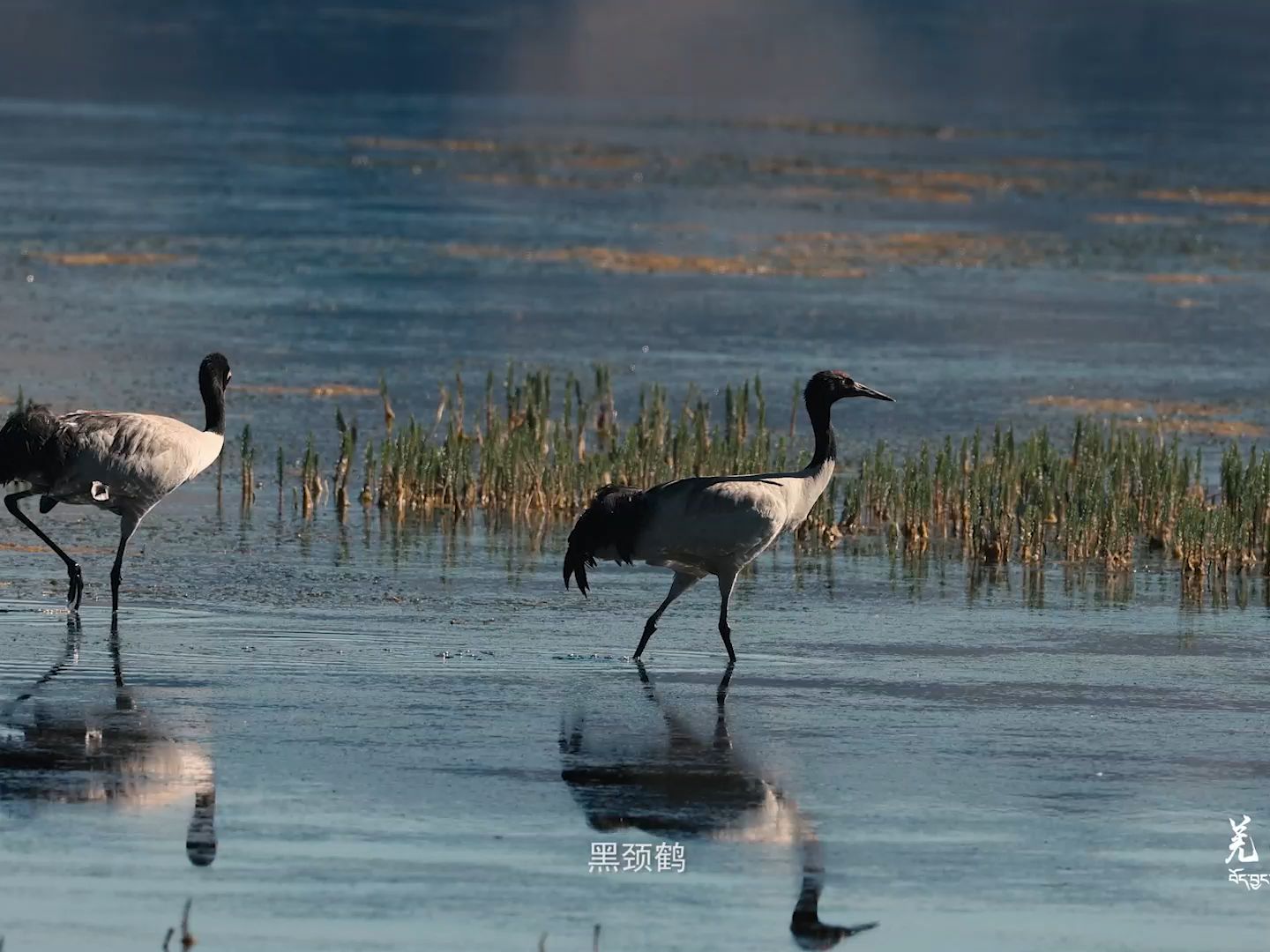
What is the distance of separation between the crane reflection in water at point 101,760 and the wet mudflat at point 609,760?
0.07ft

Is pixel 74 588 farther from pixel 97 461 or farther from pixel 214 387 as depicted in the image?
pixel 214 387

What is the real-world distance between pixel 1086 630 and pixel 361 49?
90495 mm

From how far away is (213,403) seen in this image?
1535cm

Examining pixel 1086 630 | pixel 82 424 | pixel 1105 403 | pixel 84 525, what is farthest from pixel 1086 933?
pixel 1105 403

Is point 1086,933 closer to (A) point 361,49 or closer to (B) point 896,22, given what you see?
(A) point 361,49

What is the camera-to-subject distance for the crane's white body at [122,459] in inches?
557

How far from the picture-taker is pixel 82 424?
14.2m

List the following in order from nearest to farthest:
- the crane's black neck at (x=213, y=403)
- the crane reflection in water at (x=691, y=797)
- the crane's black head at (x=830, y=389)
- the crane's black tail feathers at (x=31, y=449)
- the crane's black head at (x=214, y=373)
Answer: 1. the crane reflection in water at (x=691, y=797)
2. the crane's black head at (x=830, y=389)
3. the crane's black tail feathers at (x=31, y=449)
4. the crane's black neck at (x=213, y=403)
5. the crane's black head at (x=214, y=373)

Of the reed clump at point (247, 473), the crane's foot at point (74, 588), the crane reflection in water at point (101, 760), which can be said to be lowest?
the crane reflection in water at point (101, 760)

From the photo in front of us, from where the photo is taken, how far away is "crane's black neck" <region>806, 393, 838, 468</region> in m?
13.6

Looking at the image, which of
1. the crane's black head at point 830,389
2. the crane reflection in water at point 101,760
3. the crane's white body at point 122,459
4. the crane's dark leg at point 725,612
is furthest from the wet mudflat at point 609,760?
the crane's black head at point 830,389

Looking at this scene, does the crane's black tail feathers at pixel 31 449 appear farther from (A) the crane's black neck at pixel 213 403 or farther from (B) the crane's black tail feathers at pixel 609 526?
(B) the crane's black tail feathers at pixel 609 526

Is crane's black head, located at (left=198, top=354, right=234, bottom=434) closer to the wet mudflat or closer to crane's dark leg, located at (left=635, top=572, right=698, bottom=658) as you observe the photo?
the wet mudflat

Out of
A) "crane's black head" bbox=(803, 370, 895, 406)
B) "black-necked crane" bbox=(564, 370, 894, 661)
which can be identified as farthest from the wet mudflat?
"crane's black head" bbox=(803, 370, 895, 406)
